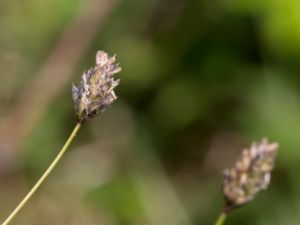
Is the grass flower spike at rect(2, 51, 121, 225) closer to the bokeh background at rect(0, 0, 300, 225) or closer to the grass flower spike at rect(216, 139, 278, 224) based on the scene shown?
the grass flower spike at rect(216, 139, 278, 224)

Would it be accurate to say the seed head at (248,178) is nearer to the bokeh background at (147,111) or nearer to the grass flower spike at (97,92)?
the grass flower spike at (97,92)

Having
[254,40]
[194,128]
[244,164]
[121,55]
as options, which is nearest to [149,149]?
[194,128]

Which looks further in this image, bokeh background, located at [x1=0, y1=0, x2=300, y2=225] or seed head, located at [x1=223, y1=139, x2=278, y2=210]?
bokeh background, located at [x1=0, y1=0, x2=300, y2=225]

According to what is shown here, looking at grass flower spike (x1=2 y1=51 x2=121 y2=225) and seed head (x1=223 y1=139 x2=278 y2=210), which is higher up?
grass flower spike (x1=2 y1=51 x2=121 y2=225)

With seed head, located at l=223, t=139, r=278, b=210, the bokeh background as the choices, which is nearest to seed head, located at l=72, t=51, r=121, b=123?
seed head, located at l=223, t=139, r=278, b=210

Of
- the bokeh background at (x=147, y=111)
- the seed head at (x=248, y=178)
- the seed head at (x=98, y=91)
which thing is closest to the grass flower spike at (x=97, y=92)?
the seed head at (x=98, y=91)

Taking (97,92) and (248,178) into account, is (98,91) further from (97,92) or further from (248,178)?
(248,178)
